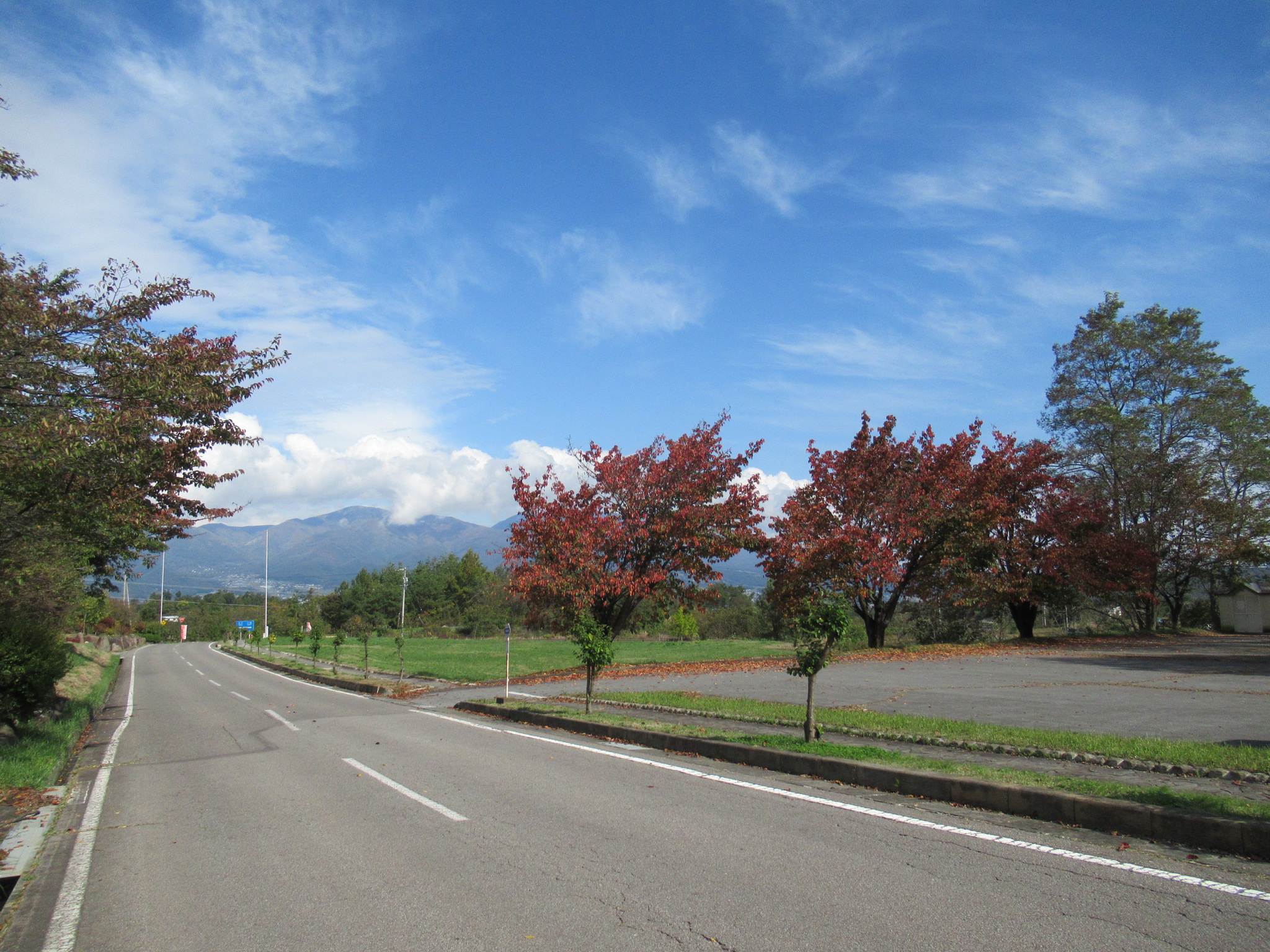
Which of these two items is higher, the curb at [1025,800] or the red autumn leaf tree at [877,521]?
→ the red autumn leaf tree at [877,521]

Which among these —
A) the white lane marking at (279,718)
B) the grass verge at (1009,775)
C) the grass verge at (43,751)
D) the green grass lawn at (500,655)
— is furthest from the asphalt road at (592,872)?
the green grass lawn at (500,655)

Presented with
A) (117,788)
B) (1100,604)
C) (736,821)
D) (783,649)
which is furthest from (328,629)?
(736,821)

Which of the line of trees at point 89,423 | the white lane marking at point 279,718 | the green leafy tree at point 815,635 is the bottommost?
the white lane marking at point 279,718

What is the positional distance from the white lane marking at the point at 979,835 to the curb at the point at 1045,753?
2.53 m

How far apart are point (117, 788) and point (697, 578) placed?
60.1 ft

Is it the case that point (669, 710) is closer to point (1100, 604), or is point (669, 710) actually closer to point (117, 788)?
point (117, 788)

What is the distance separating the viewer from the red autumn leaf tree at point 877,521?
84.3ft

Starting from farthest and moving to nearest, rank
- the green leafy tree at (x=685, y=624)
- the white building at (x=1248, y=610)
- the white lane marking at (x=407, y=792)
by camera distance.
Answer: the green leafy tree at (x=685, y=624)
the white building at (x=1248, y=610)
the white lane marking at (x=407, y=792)

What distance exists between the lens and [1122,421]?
31953 millimetres

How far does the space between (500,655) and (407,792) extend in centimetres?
2816

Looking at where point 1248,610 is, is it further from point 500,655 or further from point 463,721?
point 463,721

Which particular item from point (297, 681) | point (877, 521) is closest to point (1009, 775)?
point (877, 521)

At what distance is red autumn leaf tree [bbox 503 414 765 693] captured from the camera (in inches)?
885

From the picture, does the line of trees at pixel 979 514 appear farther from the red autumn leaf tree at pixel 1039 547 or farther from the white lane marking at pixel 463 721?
the white lane marking at pixel 463 721
